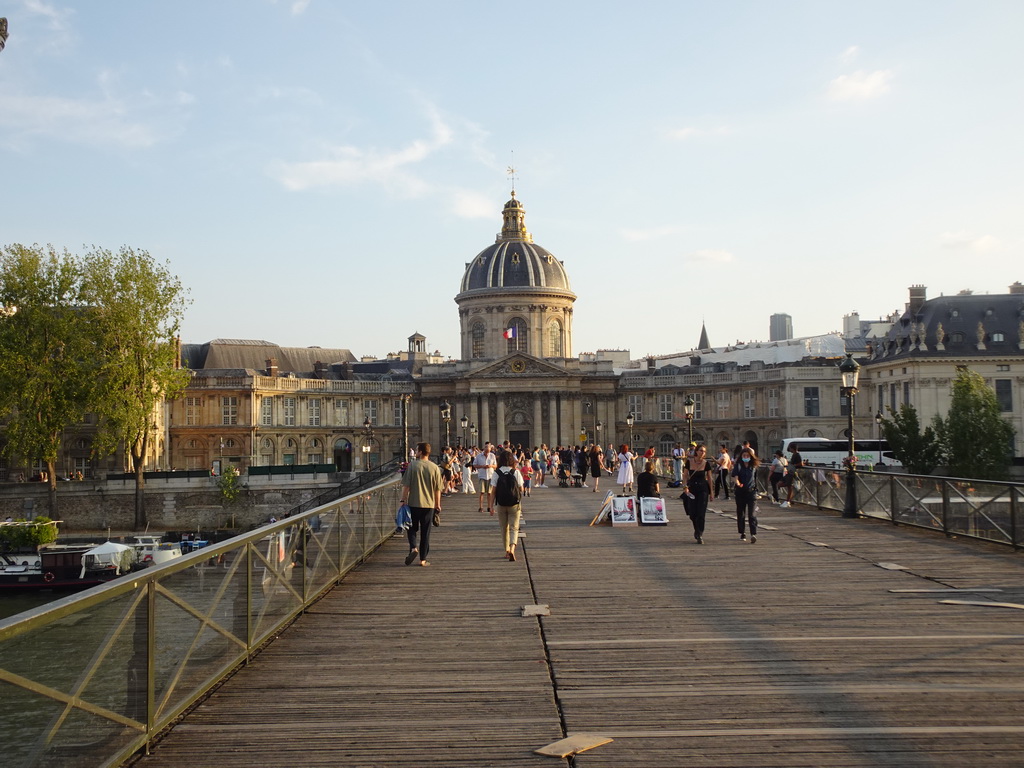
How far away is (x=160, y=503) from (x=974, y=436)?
49.1 metres

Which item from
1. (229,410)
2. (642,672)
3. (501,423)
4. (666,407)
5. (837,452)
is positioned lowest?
(642,672)

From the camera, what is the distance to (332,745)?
6.56 m

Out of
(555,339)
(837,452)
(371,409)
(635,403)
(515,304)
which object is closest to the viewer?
(837,452)

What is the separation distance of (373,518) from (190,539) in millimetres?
40671

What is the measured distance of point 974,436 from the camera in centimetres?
6212

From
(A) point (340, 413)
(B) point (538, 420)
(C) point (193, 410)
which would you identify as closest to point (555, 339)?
(B) point (538, 420)

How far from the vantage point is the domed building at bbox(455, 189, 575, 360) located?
96312mm

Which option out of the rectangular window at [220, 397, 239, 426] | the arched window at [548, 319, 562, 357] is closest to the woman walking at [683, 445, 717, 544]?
the rectangular window at [220, 397, 239, 426]

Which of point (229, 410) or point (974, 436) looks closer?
A: point (974, 436)

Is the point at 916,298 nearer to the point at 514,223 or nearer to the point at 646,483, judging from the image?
the point at 514,223

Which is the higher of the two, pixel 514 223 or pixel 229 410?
pixel 514 223

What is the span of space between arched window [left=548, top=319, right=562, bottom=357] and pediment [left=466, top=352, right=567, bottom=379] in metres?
7.60

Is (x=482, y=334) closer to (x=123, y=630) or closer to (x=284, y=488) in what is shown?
(x=284, y=488)

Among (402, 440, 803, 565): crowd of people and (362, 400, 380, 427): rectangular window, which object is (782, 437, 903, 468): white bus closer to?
(402, 440, 803, 565): crowd of people
